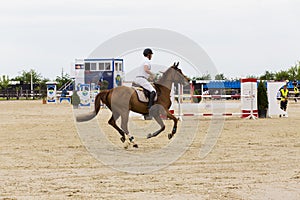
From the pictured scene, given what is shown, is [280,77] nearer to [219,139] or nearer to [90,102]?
[90,102]

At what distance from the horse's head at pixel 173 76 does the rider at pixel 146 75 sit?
1.74ft

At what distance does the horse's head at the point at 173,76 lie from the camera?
13258mm

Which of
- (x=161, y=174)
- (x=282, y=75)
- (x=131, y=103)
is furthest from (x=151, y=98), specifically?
(x=282, y=75)

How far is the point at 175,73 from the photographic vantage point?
44.0 ft

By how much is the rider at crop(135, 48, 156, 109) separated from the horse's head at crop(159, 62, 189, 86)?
530mm

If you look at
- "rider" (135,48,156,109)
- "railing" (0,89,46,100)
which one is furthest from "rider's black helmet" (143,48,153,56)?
"railing" (0,89,46,100)

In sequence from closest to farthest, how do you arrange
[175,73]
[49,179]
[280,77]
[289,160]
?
[49,179] → [289,160] → [175,73] → [280,77]

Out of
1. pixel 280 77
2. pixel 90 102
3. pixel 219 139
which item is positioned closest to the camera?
pixel 219 139

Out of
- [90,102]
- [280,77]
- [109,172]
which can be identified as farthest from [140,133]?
[280,77]

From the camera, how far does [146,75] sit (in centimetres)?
1267

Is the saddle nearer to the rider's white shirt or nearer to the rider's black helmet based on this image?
the rider's white shirt

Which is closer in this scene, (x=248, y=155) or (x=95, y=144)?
(x=248, y=155)

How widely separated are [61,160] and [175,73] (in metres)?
4.03

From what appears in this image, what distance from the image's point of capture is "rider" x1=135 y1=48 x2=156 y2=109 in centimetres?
Answer: 1254
